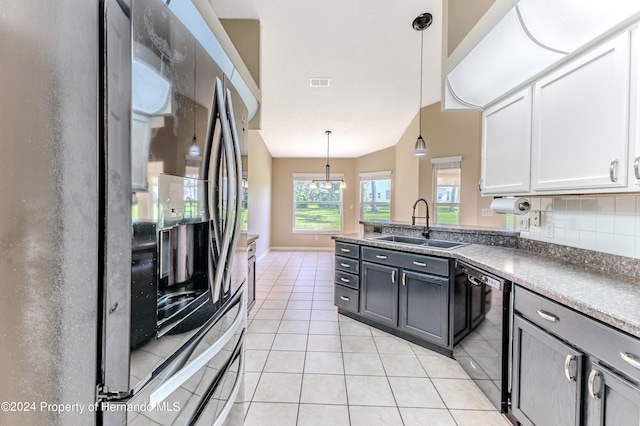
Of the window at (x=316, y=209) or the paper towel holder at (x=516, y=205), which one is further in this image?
the window at (x=316, y=209)

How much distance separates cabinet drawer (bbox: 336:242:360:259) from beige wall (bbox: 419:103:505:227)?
2.44 metres

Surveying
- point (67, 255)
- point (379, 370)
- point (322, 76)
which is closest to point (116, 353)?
point (67, 255)

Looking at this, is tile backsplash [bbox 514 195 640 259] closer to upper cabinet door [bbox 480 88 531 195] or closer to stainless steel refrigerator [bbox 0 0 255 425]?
upper cabinet door [bbox 480 88 531 195]

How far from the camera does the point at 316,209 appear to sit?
7609mm

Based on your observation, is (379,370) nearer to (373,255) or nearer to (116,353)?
(373,255)

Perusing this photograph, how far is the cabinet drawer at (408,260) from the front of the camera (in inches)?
86.0

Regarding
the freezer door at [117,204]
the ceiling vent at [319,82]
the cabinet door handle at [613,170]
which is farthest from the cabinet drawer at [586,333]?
the ceiling vent at [319,82]

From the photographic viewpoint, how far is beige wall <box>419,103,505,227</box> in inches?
164

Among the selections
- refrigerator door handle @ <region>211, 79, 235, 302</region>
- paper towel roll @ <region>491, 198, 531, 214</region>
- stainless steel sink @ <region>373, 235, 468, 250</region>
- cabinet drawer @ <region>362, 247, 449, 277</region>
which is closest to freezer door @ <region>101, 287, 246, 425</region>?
refrigerator door handle @ <region>211, 79, 235, 302</region>

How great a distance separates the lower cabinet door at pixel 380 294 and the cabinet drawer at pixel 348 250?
5.6 inches

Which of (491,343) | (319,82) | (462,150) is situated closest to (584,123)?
(491,343)

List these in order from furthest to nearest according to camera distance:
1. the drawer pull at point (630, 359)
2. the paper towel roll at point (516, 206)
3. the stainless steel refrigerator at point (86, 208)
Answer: the paper towel roll at point (516, 206)
the drawer pull at point (630, 359)
the stainless steel refrigerator at point (86, 208)

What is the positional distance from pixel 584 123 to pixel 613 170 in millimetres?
299

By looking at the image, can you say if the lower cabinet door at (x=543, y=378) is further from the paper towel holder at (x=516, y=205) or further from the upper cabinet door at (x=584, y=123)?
the paper towel holder at (x=516, y=205)
